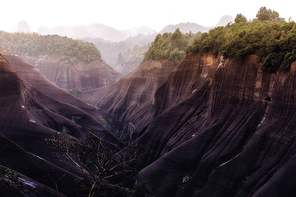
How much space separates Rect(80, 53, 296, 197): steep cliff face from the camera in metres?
11.5

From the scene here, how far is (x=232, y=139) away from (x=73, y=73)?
6682 centimetres

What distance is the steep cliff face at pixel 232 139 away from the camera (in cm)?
1152

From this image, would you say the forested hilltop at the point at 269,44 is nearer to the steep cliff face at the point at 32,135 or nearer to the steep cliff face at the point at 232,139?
the steep cliff face at the point at 232,139

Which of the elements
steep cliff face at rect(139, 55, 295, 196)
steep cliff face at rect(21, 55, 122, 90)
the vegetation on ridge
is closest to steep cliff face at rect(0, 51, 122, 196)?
steep cliff face at rect(139, 55, 295, 196)

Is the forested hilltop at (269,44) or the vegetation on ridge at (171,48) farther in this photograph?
the vegetation on ridge at (171,48)

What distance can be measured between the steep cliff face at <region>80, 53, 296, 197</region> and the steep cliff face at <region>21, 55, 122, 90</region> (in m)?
55.5

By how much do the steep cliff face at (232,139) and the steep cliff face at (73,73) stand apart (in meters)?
55.5

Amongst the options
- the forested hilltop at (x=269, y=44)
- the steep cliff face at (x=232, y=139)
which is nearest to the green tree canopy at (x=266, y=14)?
the forested hilltop at (x=269, y=44)

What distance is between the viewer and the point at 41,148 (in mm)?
21016

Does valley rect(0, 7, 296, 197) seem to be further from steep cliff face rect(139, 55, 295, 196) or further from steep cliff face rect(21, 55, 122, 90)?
steep cliff face rect(21, 55, 122, 90)

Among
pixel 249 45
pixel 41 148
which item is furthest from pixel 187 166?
pixel 41 148

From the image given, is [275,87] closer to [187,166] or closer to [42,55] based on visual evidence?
[187,166]

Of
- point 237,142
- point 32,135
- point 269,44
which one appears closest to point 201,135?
point 237,142

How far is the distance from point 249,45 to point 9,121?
908 inches
